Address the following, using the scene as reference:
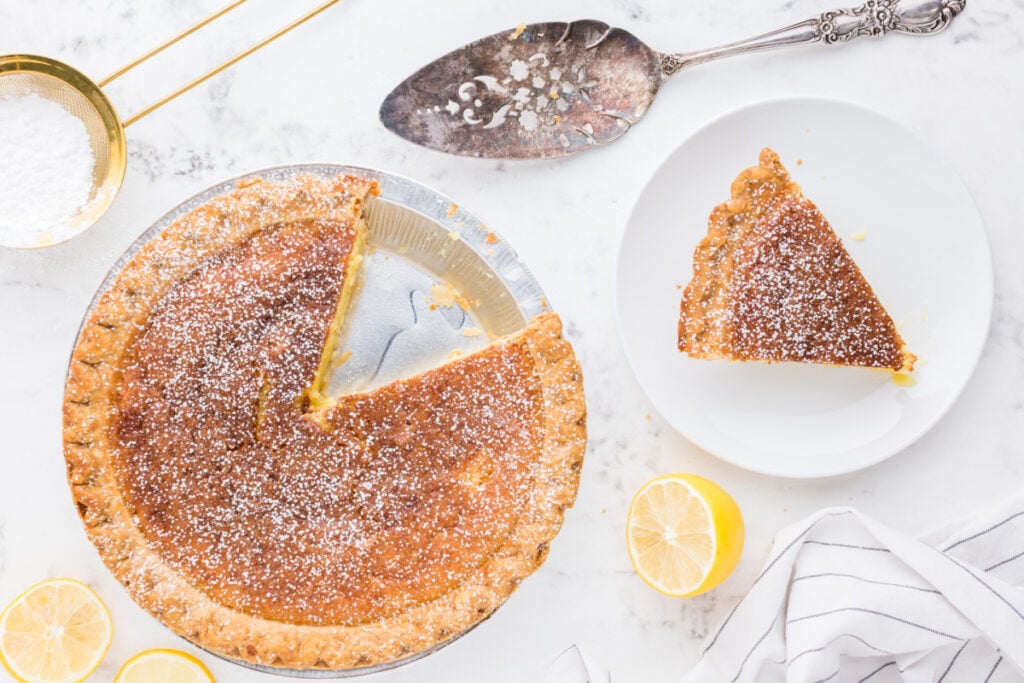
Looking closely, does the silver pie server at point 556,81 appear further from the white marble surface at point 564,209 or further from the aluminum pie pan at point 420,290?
the aluminum pie pan at point 420,290

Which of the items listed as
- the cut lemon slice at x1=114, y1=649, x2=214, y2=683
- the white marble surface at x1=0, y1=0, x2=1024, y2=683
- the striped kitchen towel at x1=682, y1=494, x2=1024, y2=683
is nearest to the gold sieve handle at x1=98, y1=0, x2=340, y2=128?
the white marble surface at x1=0, y1=0, x2=1024, y2=683

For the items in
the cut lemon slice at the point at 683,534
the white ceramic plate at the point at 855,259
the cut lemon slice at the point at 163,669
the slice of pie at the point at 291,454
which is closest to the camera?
the slice of pie at the point at 291,454

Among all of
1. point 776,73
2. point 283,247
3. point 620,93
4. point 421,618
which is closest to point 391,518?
point 421,618

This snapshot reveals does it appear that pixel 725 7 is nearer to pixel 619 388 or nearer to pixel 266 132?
pixel 619 388

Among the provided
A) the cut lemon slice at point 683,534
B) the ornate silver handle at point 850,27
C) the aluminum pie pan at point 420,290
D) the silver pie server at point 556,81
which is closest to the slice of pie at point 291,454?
the aluminum pie pan at point 420,290

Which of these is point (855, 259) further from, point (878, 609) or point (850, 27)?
point (878, 609)
